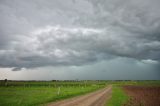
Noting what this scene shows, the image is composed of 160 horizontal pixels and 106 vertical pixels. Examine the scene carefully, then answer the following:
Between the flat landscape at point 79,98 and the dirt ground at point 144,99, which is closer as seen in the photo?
the flat landscape at point 79,98

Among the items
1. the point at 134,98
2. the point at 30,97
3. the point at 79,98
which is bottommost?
the point at 134,98

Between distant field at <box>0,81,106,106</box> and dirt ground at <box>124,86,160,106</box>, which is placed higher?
distant field at <box>0,81,106,106</box>

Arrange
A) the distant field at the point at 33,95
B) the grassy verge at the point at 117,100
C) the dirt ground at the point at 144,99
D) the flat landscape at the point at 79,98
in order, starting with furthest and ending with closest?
the distant field at the point at 33,95
the grassy verge at the point at 117,100
the dirt ground at the point at 144,99
the flat landscape at the point at 79,98

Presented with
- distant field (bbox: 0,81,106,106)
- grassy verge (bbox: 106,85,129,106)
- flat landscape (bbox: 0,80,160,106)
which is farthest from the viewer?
distant field (bbox: 0,81,106,106)

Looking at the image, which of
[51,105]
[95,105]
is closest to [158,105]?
[95,105]

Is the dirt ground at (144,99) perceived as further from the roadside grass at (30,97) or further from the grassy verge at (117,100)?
the roadside grass at (30,97)

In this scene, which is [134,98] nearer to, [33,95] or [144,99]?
[144,99]

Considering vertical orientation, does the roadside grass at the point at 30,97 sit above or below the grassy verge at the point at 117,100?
above

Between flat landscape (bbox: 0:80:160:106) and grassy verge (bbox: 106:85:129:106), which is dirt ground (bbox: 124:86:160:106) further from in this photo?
grassy verge (bbox: 106:85:129:106)

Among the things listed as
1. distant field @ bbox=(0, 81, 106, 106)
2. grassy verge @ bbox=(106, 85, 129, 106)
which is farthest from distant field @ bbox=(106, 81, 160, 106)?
distant field @ bbox=(0, 81, 106, 106)

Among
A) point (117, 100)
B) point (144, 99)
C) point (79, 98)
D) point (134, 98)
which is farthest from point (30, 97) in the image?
point (144, 99)

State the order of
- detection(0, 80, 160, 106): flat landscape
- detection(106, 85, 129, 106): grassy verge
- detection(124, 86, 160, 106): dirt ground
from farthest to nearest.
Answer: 1. detection(106, 85, 129, 106): grassy verge
2. detection(124, 86, 160, 106): dirt ground
3. detection(0, 80, 160, 106): flat landscape

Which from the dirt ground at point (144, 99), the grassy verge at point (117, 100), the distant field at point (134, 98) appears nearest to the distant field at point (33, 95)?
the grassy verge at point (117, 100)

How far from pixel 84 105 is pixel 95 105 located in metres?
1.35
